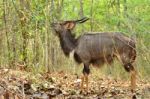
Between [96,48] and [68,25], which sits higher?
[68,25]

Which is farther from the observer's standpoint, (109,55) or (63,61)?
(63,61)

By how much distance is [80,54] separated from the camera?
35.4ft

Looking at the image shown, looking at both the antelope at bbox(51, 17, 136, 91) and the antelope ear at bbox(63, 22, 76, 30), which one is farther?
the antelope ear at bbox(63, 22, 76, 30)

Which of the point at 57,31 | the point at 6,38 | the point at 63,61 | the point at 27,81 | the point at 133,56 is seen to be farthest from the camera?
the point at 63,61

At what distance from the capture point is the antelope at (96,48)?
10227 millimetres

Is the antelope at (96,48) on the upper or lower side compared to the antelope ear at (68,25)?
lower

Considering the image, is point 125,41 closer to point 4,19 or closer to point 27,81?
point 27,81

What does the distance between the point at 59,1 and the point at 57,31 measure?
5508 millimetres

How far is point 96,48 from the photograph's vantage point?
35.3 ft

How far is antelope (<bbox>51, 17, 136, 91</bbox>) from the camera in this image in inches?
403

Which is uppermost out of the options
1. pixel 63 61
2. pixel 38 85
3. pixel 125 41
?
pixel 125 41

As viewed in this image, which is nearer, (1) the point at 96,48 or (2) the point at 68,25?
(1) the point at 96,48

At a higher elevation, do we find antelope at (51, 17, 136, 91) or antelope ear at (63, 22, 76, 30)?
antelope ear at (63, 22, 76, 30)

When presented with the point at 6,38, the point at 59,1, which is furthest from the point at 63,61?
the point at 6,38
